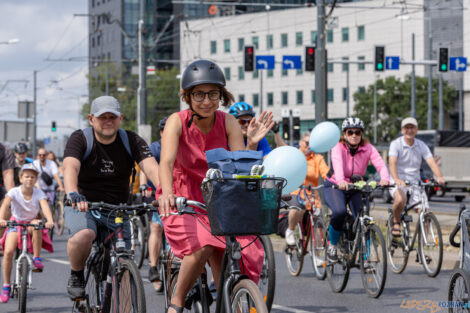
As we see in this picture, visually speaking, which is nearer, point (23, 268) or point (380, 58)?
point (23, 268)

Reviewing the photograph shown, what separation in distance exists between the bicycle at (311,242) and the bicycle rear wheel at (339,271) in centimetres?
58

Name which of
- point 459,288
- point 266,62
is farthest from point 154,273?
point 266,62

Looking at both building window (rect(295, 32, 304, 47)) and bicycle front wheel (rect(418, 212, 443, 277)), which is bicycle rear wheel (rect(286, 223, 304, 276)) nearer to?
bicycle front wheel (rect(418, 212, 443, 277))

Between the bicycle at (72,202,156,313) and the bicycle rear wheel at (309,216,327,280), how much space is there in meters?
4.62

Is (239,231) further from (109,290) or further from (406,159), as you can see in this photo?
(406,159)

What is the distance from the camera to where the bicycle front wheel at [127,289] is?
537cm

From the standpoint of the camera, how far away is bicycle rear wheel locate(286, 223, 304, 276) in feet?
36.3

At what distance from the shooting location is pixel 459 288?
5.87 m

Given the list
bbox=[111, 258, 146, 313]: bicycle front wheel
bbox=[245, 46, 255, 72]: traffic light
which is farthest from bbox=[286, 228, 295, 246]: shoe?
bbox=[245, 46, 255, 72]: traffic light

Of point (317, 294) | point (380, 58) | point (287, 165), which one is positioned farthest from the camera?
point (380, 58)

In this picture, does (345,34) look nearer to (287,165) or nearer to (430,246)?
(430,246)

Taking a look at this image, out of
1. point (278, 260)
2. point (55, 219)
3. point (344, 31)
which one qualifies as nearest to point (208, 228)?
point (278, 260)

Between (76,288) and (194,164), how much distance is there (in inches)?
62.1

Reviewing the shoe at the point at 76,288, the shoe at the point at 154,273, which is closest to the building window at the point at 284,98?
the shoe at the point at 154,273
